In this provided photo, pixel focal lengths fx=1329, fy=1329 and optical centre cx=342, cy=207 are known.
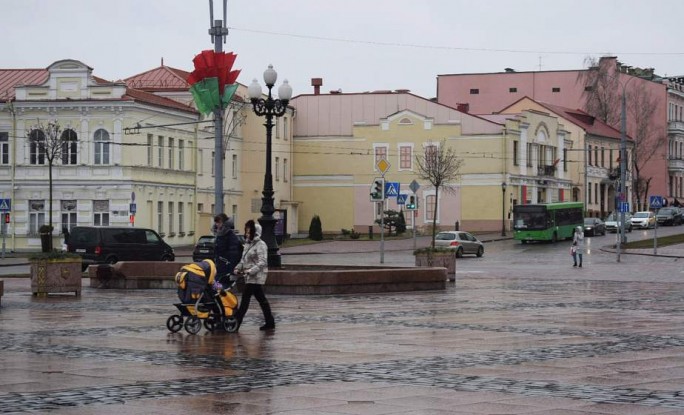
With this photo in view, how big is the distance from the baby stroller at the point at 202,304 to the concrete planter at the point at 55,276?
442 inches

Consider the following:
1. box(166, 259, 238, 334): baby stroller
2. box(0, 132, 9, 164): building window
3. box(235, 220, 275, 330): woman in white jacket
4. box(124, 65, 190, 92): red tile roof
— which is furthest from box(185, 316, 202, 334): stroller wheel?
box(124, 65, 190, 92): red tile roof

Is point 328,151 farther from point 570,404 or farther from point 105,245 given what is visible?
point 570,404

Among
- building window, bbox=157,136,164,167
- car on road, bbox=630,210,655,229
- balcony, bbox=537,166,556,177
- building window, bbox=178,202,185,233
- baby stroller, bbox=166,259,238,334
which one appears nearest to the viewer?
baby stroller, bbox=166,259,238,334

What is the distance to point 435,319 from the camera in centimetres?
2248

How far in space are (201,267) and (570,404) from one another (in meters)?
9.26

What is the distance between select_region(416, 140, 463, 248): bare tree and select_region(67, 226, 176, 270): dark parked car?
3606 centimetres

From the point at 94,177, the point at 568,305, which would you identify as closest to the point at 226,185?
the point at 94,177

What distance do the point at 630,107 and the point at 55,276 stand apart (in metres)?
98.9

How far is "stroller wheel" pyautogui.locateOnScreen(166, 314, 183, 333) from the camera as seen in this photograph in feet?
64.2

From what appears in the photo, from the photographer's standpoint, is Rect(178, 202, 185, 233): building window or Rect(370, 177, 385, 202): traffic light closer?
Rect(370, 177, 385, 202): traffic light

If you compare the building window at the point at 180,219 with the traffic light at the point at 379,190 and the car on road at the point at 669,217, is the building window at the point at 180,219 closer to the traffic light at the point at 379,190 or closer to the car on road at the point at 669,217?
the traffic light at the point at 379,190

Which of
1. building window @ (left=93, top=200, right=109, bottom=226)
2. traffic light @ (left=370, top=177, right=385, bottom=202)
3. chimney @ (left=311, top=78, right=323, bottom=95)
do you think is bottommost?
building window @ (left=93, top=200, right=109, bottom=226)

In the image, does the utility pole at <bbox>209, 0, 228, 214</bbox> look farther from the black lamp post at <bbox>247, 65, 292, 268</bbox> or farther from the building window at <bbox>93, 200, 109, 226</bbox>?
the building window at <bbox>93, 200, 109, 226</bbox>

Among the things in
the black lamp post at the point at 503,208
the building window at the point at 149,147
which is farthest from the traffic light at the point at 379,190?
the black lamp post at the point at 503,208
